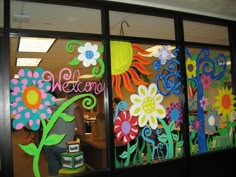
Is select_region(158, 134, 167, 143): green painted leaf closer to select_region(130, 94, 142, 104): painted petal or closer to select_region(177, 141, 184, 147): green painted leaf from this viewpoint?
select_region(177, 141, 184, 147): green painted leaf

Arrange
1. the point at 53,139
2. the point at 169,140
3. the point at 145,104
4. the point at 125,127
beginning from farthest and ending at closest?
the point at 169,140 < the point at 145,104 < the point at 125,127 < the point at 53,139

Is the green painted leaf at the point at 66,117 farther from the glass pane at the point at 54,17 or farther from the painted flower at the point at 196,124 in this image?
the painted flower at the point at 196,124

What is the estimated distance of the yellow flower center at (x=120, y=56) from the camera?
8.91 feet

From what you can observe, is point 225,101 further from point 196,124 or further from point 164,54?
point 164,54

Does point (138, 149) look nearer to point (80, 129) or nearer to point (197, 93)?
point (80, 129)

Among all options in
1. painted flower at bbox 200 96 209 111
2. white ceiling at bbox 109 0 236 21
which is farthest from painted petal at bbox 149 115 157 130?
white ceiling at bbox 109 0 236 21

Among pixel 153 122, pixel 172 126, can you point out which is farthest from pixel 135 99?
pixel 172 126

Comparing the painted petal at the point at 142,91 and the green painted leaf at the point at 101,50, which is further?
the painted petal at the point at 142,91

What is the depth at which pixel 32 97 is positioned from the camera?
2.28m

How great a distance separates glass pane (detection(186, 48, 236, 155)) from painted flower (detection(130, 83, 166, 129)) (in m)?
0.57

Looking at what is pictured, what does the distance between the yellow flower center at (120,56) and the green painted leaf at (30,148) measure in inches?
47.5

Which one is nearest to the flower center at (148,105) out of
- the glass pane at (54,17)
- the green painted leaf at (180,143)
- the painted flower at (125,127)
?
the painted flower at (125,127)

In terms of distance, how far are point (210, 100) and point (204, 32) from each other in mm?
1480

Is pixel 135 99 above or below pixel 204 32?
below
